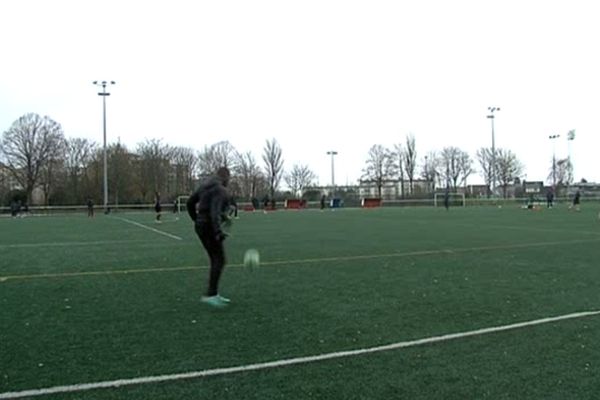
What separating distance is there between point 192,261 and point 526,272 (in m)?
7.34

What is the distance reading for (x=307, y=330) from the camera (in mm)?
6441

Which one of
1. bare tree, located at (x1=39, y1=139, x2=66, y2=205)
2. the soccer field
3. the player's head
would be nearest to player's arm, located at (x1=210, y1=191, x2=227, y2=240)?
the player's head

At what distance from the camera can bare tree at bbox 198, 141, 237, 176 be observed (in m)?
86.6

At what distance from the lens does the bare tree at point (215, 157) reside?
86625 mm

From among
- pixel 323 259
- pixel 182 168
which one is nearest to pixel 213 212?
pixel 323 259

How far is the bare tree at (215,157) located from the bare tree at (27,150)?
22.7 metres

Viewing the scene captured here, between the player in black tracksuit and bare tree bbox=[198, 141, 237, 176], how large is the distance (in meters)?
78.4

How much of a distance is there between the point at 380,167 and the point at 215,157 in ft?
96.8

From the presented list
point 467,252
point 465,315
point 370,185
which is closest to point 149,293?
point 465,315

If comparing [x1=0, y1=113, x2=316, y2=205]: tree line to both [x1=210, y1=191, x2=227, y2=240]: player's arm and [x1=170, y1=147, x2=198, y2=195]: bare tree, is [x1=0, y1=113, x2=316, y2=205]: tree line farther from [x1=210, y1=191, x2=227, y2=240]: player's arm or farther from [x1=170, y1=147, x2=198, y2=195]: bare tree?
[x1=210, y1=191, x2=227, y2=240]: player's arm

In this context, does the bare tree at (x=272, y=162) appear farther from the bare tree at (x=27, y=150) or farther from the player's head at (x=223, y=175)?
the player's head at (x=223, y=175)

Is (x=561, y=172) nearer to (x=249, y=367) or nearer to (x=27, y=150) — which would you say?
(x=27, y=150)

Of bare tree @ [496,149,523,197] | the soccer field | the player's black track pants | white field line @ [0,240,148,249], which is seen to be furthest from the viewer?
bare tree @ [496,149,523,197]

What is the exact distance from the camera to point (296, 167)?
101500mm
